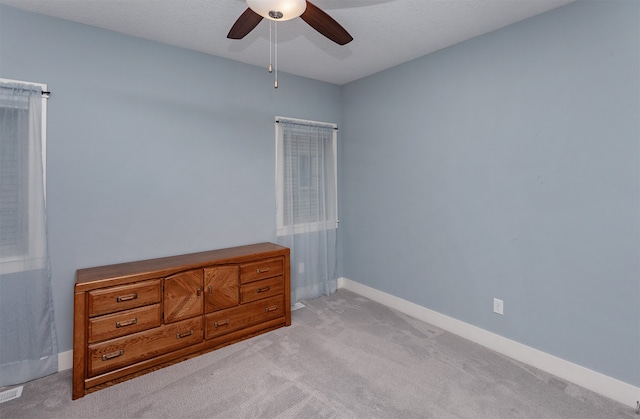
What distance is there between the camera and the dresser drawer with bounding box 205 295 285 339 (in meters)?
2.61

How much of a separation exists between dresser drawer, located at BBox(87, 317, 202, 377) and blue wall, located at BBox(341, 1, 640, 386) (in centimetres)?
212

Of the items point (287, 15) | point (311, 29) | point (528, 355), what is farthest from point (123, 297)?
point (528, 355)

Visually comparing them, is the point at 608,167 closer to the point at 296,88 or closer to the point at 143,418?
the point at 296,88

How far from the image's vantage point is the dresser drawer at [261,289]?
279cm

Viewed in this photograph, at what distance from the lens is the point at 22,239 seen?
7.25ft

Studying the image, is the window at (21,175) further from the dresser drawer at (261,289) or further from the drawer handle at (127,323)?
the dresser drawer at (261,289)

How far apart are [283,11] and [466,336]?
2.91 m

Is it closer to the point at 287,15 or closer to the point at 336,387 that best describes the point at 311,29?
the point at 287,15

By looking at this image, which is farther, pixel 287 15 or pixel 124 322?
pixel 124 322

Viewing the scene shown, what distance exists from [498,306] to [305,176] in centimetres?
232

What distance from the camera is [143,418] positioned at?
186cm

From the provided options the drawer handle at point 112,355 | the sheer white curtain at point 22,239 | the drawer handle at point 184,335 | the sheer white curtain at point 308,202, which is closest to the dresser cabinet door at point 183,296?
the drawer handle at point 184,335

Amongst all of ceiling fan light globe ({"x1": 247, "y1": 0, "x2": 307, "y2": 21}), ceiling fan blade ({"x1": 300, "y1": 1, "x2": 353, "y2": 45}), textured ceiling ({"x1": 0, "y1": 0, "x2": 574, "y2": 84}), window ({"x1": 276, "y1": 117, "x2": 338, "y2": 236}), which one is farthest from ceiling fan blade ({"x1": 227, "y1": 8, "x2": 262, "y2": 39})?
window ({"x1": 276, "y1": 117, "x2": 338, "y2": 236})

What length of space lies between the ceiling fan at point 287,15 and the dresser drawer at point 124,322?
6.59 ft
